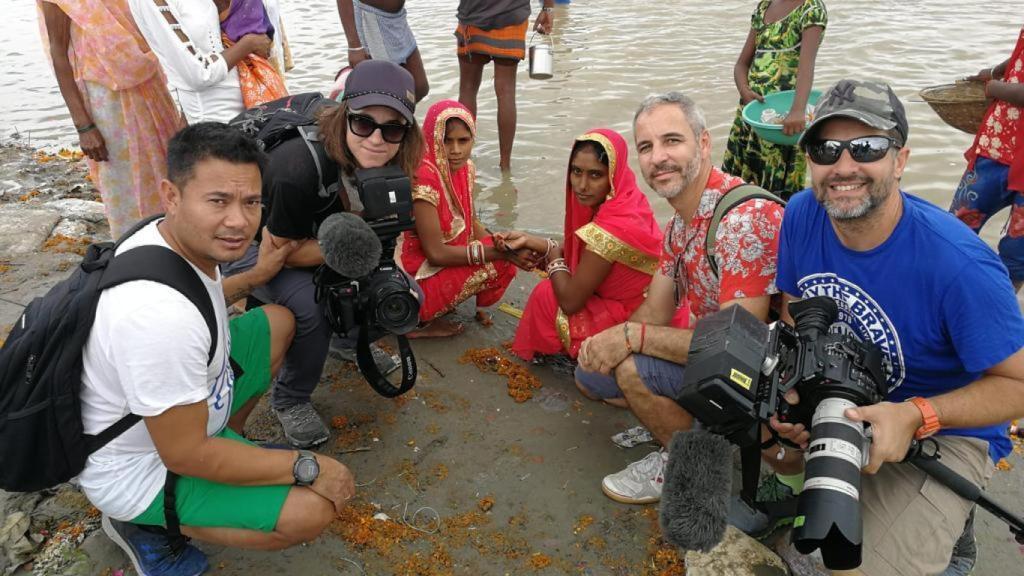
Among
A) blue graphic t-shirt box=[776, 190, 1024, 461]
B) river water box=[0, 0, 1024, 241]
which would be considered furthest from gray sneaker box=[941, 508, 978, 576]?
river water box=[0, 0, 1024, 241]

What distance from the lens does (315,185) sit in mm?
2594

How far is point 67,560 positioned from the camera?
84.8 inches

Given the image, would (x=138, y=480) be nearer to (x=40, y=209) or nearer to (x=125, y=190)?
(x=125, y=190)

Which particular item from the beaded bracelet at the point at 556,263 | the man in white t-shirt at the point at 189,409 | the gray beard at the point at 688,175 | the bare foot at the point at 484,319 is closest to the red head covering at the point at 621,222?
the beaded bracelet at the point at 556,263

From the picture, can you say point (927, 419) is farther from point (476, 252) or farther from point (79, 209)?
point (79, 209)

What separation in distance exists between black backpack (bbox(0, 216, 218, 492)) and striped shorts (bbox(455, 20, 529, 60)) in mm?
3792

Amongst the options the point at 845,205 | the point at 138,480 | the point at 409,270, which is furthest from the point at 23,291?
the point at 845,205

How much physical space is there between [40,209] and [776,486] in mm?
5388

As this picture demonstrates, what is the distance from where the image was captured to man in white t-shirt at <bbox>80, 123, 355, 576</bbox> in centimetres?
167

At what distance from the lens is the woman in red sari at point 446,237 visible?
327 cm

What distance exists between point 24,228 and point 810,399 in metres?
5.11

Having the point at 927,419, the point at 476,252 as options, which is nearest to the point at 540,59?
the point at 476,252

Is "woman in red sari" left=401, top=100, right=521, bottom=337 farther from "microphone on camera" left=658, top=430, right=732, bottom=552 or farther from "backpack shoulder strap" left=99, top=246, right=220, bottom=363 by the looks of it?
"microphone on camera" left=658, top=430, right=732, bottom=552

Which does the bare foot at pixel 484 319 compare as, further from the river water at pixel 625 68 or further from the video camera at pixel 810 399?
the video camera at pixel 810 399
